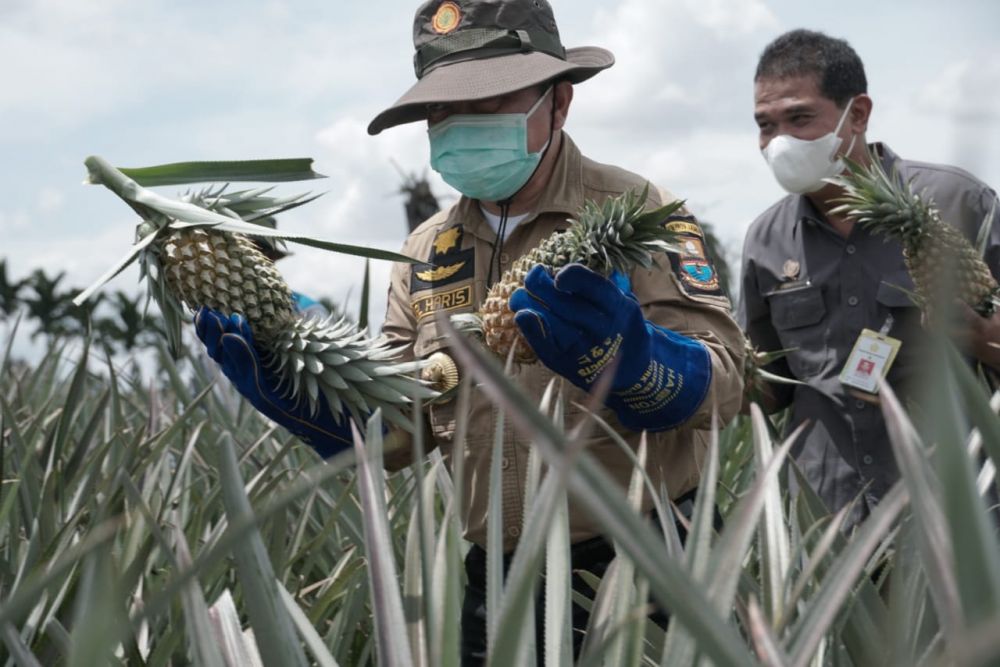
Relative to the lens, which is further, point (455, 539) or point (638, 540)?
point (455, 539)

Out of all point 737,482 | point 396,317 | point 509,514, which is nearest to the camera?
point 509,514

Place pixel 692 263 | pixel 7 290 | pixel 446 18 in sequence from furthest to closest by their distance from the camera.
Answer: pixel 7 290, pixel 446 18, pixel 692 263

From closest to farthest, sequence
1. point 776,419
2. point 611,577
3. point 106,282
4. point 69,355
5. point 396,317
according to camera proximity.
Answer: point 611,577
point 106,282
point 396,317
point 776,419
point 69,355

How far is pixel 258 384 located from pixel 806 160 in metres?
1.57

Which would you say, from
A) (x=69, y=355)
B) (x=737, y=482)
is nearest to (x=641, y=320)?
(x=737, y=482)

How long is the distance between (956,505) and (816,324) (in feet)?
7.28

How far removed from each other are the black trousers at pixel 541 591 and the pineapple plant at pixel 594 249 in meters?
0.38

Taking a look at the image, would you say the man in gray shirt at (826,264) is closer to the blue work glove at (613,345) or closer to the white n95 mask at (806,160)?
the white n95 mask at (806,160)

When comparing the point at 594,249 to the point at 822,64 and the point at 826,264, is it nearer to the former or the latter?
the point at 826,264

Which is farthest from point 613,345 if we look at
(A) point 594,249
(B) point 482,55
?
(B) point 482,55

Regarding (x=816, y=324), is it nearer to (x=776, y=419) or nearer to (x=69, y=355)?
(x=776, y=419)

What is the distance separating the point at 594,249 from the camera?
1.60 m

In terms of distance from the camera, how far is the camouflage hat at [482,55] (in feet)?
6.23

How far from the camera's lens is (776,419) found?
304cm
